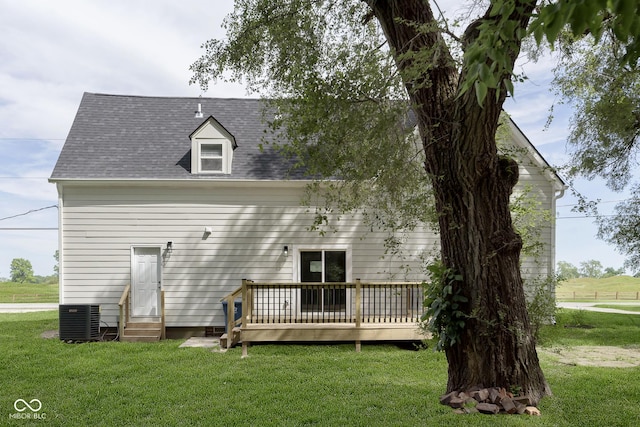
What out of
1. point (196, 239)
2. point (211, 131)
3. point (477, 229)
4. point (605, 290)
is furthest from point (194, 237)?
point (605, 290)

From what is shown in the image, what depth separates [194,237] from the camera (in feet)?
35.7

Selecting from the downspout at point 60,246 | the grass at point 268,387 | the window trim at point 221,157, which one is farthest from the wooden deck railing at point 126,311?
the window trim at point 221,157

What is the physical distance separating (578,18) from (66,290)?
11605 mm

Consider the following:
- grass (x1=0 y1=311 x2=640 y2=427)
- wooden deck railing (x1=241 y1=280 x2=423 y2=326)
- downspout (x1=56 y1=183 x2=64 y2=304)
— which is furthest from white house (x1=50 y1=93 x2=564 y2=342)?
grass (x1=0 y1=311 x2=640 y2=427)

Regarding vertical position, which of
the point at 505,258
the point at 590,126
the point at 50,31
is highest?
the point at 50,31

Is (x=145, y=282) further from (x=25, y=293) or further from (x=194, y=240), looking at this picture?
(x=25, y=293)

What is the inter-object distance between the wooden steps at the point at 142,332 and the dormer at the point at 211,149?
149 inches

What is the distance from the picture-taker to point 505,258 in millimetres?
5035

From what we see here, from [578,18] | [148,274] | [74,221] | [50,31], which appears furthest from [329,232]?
[578,18]

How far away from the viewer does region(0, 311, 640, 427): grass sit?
16.6 ft

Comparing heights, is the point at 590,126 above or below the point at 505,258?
above

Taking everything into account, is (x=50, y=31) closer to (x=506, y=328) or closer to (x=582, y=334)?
(x=506, y=328)

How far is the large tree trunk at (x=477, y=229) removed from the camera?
4953mm

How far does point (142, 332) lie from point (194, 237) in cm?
247
